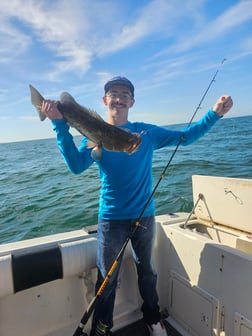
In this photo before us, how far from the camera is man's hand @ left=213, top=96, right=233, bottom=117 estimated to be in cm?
A: 313

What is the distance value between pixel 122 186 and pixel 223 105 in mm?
1365

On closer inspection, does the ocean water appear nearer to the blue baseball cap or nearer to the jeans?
the blue baseball cap

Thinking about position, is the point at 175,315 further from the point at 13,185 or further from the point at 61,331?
the point at 13,185

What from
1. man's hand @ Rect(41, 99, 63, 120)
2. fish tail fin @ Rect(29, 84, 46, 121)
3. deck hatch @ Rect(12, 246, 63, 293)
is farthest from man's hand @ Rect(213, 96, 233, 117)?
deck hatch @ Rect(12, 246, 63, 293)

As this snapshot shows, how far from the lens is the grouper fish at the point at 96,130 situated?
2.56 meters

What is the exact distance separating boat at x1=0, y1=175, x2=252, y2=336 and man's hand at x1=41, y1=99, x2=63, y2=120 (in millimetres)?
1411

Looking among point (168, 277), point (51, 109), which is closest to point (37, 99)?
point (51, 109)

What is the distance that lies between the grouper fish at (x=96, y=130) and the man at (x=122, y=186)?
0.27 m

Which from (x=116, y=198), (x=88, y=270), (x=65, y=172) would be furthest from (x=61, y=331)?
(x=65, y=172)

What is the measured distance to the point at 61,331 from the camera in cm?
345

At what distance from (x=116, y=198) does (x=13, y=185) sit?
15554mm

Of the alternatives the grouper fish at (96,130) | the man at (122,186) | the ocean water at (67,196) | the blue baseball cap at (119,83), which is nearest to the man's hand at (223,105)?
the man at (122,186)

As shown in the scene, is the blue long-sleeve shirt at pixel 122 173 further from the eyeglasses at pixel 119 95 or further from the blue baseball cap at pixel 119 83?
the blue baseball cap at pixel 119 83

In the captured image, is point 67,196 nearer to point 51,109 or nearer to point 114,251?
point 114,251
